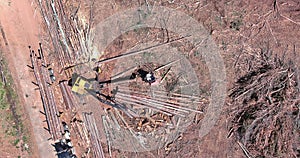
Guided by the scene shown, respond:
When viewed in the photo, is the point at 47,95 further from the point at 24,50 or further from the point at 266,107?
the point at 266,107

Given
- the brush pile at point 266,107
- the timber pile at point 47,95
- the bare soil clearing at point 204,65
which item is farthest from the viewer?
the timber pile at point 47,95

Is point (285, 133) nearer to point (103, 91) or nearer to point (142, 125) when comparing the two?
point (142, 125)

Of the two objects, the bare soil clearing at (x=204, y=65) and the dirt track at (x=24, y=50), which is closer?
the bare soil clearing at (x=204, y=65)

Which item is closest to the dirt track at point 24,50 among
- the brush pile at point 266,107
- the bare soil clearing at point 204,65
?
the bare soil clearing at point 204,65

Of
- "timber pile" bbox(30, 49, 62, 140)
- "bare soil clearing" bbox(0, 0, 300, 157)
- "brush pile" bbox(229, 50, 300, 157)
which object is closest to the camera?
"brush pile" bbox(229, 50, 300, 157)

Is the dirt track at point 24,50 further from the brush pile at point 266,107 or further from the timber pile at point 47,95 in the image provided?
the brush pile at point 266,107

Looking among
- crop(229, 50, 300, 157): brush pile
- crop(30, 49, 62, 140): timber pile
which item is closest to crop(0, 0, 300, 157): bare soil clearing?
crop(229, 50, 300, 157): brush pile

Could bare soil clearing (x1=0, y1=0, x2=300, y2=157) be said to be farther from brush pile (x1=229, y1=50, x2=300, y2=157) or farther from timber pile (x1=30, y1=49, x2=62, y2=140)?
timber pile (x1=30, y1=49, x2=62, y2=140)

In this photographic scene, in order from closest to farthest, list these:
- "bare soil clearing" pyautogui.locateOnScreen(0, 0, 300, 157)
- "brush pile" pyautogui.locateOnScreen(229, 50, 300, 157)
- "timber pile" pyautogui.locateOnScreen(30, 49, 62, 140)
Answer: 1. "brush pile" pyautogui.locateOnScreen(229, 50, 300, 157)
2. "bare soil clearing" pyautogui.locateOnScreen(0, 0, 300, 157)
3. "timber pile" pyautogui.locateOnScreen(30, 49, 62, 140)

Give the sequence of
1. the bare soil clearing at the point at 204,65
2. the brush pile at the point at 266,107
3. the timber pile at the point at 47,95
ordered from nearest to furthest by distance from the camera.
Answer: the brush pile at the point at 266,107, the bare soil clearing at the point at 204,65, the timber pile at the point at 47,95

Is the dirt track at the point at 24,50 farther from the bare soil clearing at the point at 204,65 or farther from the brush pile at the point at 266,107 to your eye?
the brush pile at the point at 266,107

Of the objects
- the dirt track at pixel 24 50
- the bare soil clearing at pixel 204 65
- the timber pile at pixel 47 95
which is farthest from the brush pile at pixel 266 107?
the dirt track at pixel 24 50

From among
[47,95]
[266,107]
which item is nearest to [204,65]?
[266,107]
